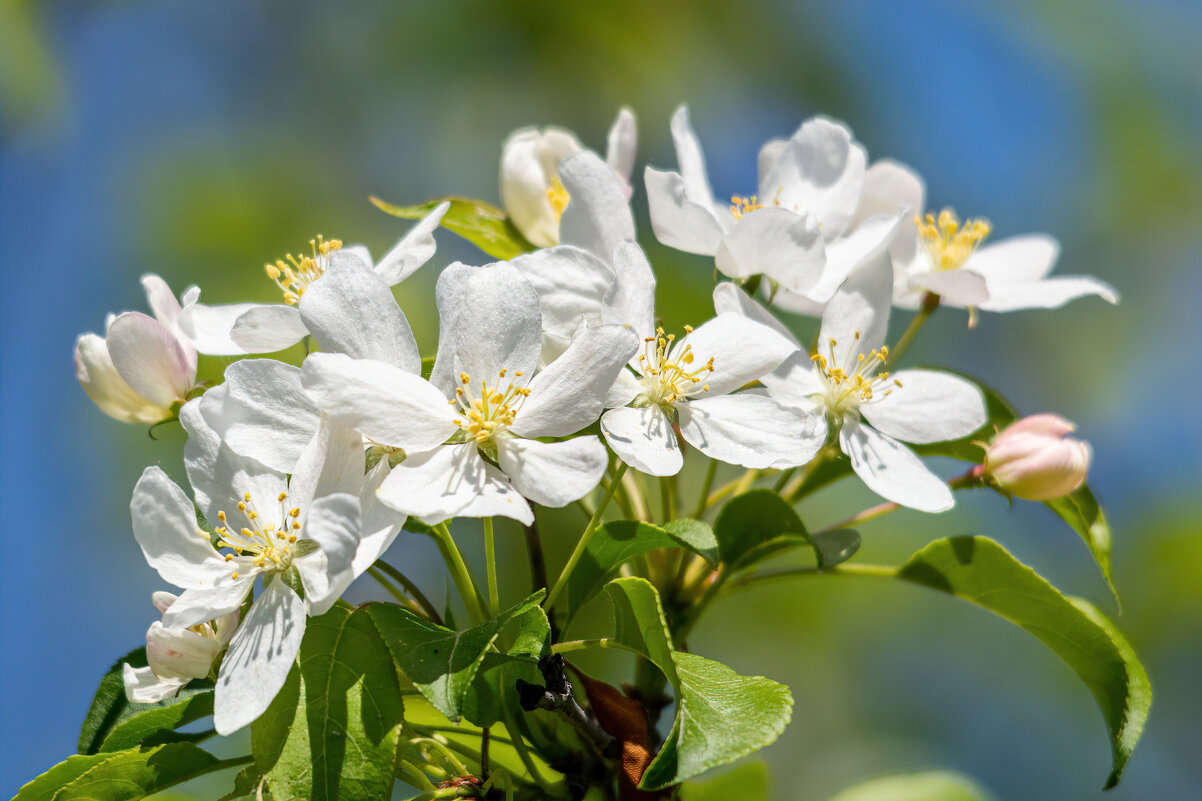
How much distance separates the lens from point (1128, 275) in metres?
5.45

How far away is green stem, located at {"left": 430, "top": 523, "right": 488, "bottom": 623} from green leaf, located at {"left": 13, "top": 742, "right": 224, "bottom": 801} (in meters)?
0.29

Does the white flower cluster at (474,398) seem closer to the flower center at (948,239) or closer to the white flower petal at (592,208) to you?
the white flower petal at (592,208)

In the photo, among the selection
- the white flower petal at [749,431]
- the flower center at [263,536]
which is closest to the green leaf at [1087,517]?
the white flower petal at [749,431]

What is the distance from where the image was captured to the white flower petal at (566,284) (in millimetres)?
1012

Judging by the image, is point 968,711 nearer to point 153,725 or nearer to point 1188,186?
point 1188,186

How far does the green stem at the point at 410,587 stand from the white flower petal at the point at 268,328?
→ 0.26 meters

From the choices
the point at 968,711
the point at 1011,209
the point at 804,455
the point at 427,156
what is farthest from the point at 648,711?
the point at 1011,209

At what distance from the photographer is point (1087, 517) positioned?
1.29m

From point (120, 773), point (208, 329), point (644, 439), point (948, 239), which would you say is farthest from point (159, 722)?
point (948, 239)

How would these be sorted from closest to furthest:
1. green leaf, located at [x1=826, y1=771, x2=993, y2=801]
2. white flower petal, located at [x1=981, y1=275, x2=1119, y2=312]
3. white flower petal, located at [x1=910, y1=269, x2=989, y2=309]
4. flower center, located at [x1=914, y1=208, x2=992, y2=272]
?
white flower petal, located at [x1=910, y1=269, x2=989, y2=309], white flower petal, located at [x1=981, y1=275, x2=1119, y2=312], flower center, located at [x1=914, y1=208, x2=992, y2=272], green leaf, located at [x1=826, y1=771, x2=993, y2=801]

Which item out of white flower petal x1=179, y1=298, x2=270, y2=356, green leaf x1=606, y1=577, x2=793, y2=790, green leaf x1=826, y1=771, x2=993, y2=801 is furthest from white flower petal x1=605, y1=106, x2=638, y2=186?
green leaf x1=826, y1=771, x2=993, y2=801

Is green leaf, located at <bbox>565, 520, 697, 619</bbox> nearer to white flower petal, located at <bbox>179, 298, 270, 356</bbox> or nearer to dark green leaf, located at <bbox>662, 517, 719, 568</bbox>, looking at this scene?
dark green leaf, located at <bbox>662, 517, 719, 568</bbox>

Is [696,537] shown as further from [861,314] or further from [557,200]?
[557,200]

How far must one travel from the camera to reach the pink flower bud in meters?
1.12
